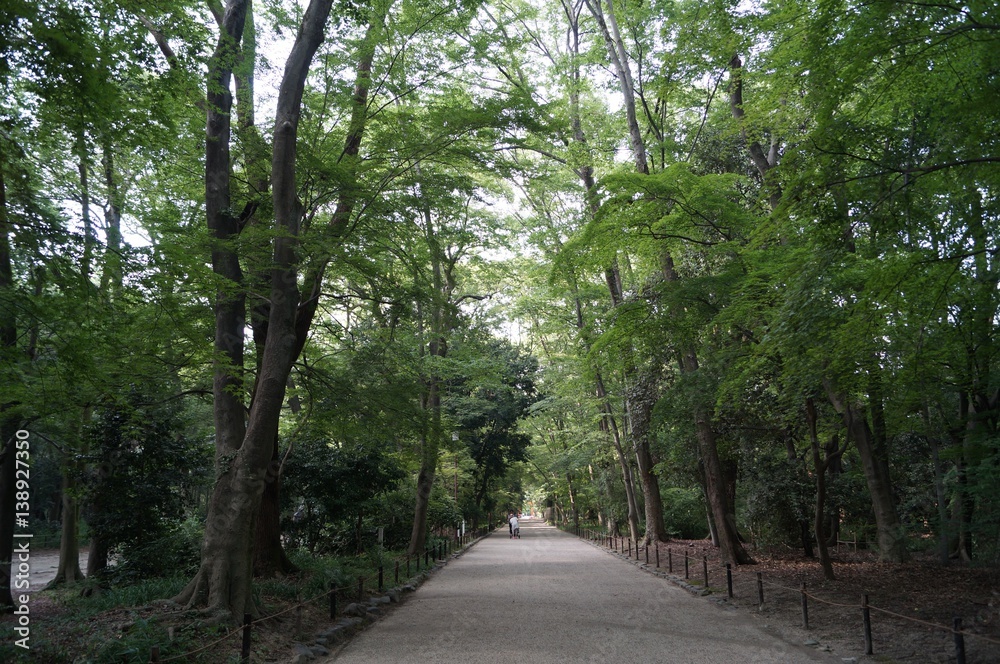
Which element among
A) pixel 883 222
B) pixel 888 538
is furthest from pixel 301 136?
pixel 888 538

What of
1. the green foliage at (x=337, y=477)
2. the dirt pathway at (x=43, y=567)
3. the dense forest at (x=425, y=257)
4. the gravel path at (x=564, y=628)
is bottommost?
the dirt pathway at (x=43, y=567)

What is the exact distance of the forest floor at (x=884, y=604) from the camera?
6996 mm

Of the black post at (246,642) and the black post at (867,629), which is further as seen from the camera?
the black post at (867,629)

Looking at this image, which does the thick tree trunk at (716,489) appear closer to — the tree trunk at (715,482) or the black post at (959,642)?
the tree trunk at (715,482)

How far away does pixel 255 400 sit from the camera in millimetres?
8625

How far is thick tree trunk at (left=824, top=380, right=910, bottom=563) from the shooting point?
41.2 ft

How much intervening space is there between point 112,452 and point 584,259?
31.7ft

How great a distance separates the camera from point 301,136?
10961mm

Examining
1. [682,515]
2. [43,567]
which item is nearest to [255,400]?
[682,515]

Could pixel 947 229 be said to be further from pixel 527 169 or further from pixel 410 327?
pixel 410 327

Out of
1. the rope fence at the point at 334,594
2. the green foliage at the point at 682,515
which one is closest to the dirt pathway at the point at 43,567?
the rope fence at the point at 334,594

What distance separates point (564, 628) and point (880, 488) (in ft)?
26.0

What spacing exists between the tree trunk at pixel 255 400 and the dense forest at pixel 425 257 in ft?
0.14

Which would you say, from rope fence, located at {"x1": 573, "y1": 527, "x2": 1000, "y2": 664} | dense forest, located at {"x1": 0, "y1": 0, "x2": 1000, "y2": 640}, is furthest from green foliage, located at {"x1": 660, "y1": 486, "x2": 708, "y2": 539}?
dense forest, located at {"x1": 0, "y1": 0, "x2": 1000, "y2": 640}
